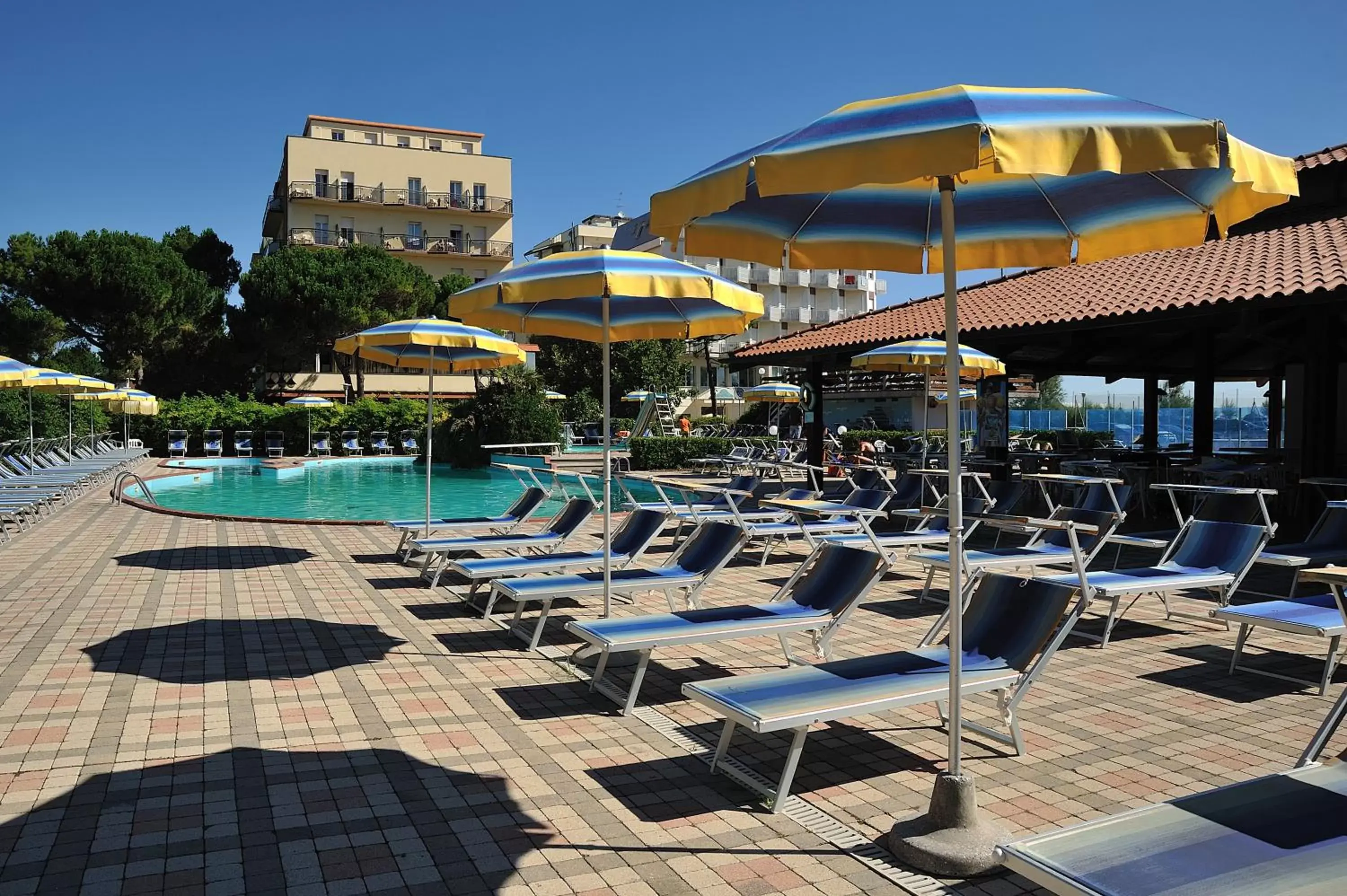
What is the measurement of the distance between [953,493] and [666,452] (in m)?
23.3

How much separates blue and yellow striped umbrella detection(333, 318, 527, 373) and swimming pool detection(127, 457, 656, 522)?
7.30 feet

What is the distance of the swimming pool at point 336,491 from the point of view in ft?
57.6

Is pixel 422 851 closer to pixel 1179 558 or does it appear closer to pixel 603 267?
pixel 603 267

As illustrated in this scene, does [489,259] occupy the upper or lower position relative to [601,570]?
upper

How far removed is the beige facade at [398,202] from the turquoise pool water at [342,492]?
27.0 metres

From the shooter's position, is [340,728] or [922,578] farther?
[922,578]

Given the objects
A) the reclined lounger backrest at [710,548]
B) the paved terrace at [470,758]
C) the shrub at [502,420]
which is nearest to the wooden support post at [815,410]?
the shrub at [502,420]

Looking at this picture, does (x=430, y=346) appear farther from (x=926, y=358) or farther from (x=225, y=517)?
(x=926, y=358)

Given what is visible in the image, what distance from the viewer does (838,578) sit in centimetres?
579

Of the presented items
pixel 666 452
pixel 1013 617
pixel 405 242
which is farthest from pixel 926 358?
pixel 405 242

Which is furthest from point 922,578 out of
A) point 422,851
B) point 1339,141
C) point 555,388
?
point 555,388

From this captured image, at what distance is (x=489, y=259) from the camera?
56188 millimetres

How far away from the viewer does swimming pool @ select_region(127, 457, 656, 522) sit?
17.6 m

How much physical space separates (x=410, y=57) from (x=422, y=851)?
46.0ft
